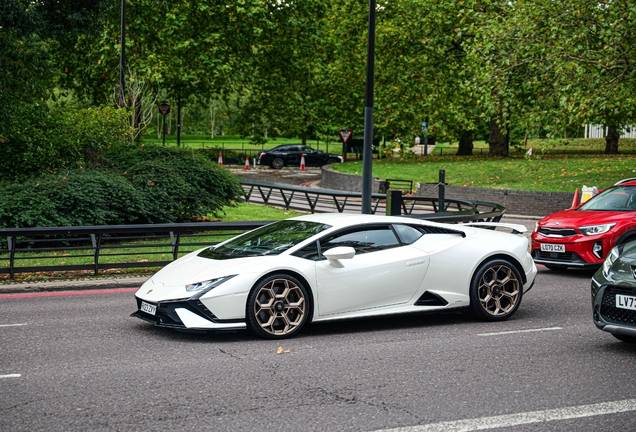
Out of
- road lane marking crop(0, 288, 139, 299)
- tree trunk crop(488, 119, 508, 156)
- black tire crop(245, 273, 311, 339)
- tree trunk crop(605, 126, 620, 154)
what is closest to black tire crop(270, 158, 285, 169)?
tree trunk crop(488, 119, 508, 156)

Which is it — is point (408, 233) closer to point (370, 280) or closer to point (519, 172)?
point (370, 280)

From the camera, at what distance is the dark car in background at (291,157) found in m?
54.8

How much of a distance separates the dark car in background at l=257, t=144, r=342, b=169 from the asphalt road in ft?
148

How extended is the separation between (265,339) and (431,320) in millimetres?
2319

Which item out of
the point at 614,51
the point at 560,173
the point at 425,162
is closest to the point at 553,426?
the point at 614,51

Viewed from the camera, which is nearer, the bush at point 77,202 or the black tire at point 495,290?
the black tire at point 495,290

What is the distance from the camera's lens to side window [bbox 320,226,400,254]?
893 cm

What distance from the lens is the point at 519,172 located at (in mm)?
35938

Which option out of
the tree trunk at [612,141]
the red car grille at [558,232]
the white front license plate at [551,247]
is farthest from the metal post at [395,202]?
the tree trunk at [612,141]

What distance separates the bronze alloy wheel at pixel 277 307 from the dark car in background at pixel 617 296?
9.53 feet

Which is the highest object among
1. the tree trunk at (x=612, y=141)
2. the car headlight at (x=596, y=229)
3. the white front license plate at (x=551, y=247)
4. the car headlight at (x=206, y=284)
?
the tree trunk at (x=612, y=141)

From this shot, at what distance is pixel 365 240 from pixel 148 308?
8.11ft

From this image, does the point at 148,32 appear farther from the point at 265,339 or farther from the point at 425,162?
the point at 265,339

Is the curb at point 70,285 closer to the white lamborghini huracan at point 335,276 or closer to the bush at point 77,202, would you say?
the bush at point 77,202
